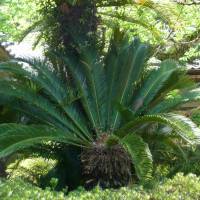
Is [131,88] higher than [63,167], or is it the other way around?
[131,88]

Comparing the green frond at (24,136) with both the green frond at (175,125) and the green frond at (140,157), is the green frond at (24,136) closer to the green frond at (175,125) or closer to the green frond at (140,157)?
the green frond at (175,125)

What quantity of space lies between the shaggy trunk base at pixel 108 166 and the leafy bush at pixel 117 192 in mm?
1805

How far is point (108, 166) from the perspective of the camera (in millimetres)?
9023

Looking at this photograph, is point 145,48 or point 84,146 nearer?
point 84,146

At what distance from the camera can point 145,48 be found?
Answer: 999 cm

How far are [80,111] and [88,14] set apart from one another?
6.73 ft

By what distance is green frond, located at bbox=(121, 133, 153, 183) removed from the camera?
751 cm

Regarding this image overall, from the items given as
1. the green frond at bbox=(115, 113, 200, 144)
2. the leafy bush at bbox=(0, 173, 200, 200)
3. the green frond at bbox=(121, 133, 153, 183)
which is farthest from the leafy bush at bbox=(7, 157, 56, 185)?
the leafy bush at bbox=(0, 173, 200, 200)

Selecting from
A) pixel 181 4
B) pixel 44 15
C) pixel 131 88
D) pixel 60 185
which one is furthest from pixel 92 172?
pixel 181 4

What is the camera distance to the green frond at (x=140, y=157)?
7512 millimetres

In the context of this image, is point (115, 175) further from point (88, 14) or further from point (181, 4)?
point (181, 4)

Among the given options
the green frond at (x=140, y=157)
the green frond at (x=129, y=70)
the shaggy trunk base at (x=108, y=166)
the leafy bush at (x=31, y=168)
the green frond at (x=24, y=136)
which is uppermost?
the green frond at (x=129, y=70)

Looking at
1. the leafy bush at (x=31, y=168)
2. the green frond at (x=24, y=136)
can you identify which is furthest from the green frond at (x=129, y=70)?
the leafy bush at (x=31, y=168)

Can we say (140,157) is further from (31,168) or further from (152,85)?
(31,168)
